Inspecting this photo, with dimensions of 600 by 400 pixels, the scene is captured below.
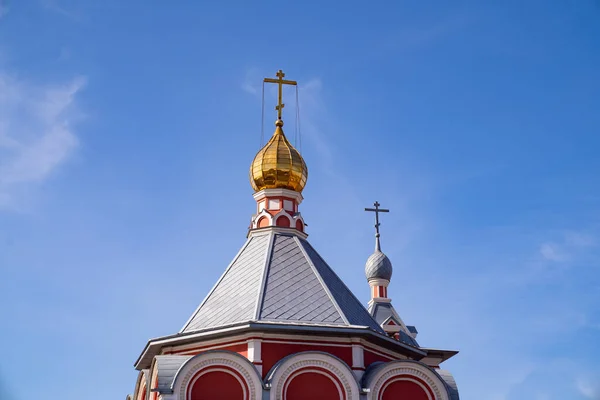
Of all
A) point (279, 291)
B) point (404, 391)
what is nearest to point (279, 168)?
point (279, 291)

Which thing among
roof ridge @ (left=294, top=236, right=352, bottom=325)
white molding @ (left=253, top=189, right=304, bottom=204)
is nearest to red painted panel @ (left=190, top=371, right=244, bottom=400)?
roof ridge @ (left=294, top=236, right=352, bottom=325)

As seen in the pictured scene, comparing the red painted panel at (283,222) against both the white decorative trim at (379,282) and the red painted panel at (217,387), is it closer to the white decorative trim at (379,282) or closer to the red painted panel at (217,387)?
the red painted panel at (217,387)

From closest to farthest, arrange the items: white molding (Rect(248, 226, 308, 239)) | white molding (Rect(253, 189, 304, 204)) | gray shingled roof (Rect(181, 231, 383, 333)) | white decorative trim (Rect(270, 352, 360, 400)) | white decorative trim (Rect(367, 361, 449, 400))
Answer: white decorative trim (Rect(270, 352, 360, 400)), white decorative trim (Rect(367, 361, 449, 400)), gray shingled roof (Rect(181, 231, 383, 333)), white molding (Rect(248, 226, 308, 239)), white molding (Rect(253, 189, 304, 204))

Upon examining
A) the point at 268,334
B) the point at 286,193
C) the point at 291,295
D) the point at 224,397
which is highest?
the point at 286,193

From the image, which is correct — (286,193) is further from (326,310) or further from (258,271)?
(326,310)

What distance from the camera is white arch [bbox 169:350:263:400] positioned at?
13164mm

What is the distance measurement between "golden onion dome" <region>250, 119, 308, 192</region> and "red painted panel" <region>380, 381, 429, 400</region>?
5.09 meters

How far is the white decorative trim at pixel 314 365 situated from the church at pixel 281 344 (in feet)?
0.05

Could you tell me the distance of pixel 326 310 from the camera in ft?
48.1

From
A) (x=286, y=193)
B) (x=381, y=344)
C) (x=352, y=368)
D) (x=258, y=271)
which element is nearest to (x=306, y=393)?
(x=352, y=368)

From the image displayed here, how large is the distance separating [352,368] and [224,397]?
2016 mm

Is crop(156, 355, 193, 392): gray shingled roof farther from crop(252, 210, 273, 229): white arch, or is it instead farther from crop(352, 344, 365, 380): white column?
crop(252, 210, 273, 229): white arch

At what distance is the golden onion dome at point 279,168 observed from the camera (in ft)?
57.4

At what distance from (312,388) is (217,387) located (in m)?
1.39
